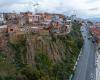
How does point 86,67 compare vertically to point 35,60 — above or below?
below

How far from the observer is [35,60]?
25125mm

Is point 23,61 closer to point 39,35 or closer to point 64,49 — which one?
point 39,35

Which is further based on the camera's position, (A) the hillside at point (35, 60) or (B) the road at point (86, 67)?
(B) the road at point (86, 67)

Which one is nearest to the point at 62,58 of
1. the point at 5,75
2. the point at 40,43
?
the point at 40,43

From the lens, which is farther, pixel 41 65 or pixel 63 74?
pixel 63 74

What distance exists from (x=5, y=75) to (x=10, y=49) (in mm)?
4081

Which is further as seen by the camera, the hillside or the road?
the road

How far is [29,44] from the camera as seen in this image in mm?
26312

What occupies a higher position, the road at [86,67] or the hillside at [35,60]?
the hillside at [35,60]

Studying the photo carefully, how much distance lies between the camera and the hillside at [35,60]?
846 inches

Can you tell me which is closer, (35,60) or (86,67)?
(35,60)

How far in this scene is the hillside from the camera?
21.5 metres

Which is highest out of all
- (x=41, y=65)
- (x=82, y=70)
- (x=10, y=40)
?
(x=10, y=40)

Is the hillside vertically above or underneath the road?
above
